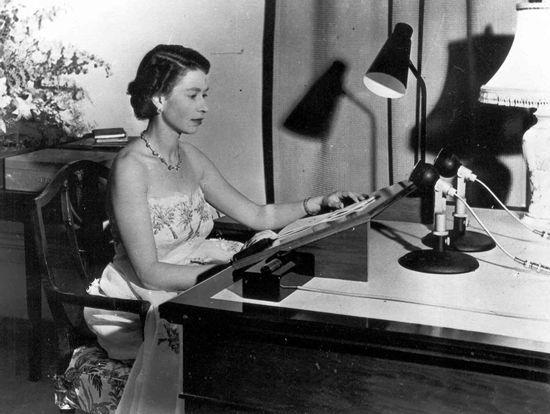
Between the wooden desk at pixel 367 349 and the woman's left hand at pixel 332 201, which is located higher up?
the woman's left hand at pixel 332 201

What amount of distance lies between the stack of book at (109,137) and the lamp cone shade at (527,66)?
1691 mm

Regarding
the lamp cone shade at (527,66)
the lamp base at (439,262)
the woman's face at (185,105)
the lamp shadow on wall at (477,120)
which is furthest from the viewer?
the lamp shadow on wall at (477,120)

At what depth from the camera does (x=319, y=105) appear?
2736 millimetres

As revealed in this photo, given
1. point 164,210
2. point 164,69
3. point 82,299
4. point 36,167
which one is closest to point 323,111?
point 164,69

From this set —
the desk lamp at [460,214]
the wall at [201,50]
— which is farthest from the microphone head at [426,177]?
the wall at [201,50]

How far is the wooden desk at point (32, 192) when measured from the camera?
279 cm

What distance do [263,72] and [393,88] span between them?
37.1 inches

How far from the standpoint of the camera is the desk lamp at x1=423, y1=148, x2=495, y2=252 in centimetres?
178

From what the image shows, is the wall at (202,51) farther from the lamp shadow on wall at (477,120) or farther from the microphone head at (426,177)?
the microphone head at (426,177)

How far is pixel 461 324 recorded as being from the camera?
125 cm

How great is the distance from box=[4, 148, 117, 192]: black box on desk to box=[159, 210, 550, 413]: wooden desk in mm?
1530

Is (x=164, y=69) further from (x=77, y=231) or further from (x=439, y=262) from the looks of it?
(x=439, y=262)

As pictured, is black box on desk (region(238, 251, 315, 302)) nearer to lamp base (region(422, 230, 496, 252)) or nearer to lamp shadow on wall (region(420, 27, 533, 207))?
lamp base (region(422, 230, 496, 252))

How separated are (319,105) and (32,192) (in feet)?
4.05
